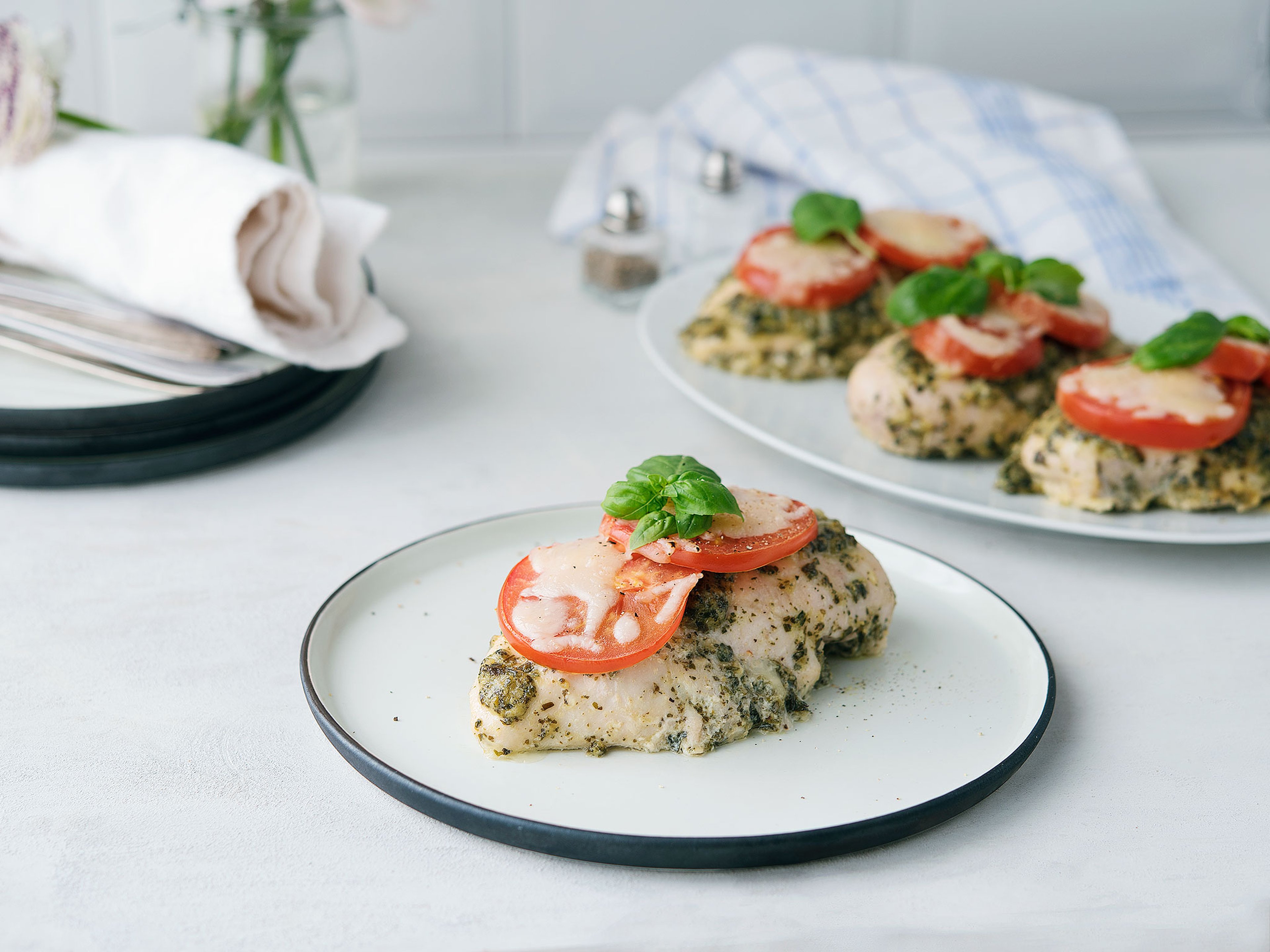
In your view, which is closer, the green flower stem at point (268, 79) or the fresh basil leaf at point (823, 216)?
the fresh basil leaf at point (823, 216)

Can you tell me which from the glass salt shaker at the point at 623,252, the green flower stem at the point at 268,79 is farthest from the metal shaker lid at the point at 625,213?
the green flower stem at the point at 268,79

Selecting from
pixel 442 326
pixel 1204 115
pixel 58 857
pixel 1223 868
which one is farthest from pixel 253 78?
pixel 1204 115

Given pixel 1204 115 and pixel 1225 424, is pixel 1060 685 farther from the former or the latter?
pixel 1204 115

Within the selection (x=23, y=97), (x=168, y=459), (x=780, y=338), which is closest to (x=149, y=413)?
(x=168, y=459)

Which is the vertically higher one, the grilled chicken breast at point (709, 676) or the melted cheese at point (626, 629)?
the melted cheese at point (626, 629)

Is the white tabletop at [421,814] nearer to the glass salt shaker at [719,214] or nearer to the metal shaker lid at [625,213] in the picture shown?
the metal shaker lid at [625,213]

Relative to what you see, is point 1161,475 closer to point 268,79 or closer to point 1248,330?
point 1248,330
